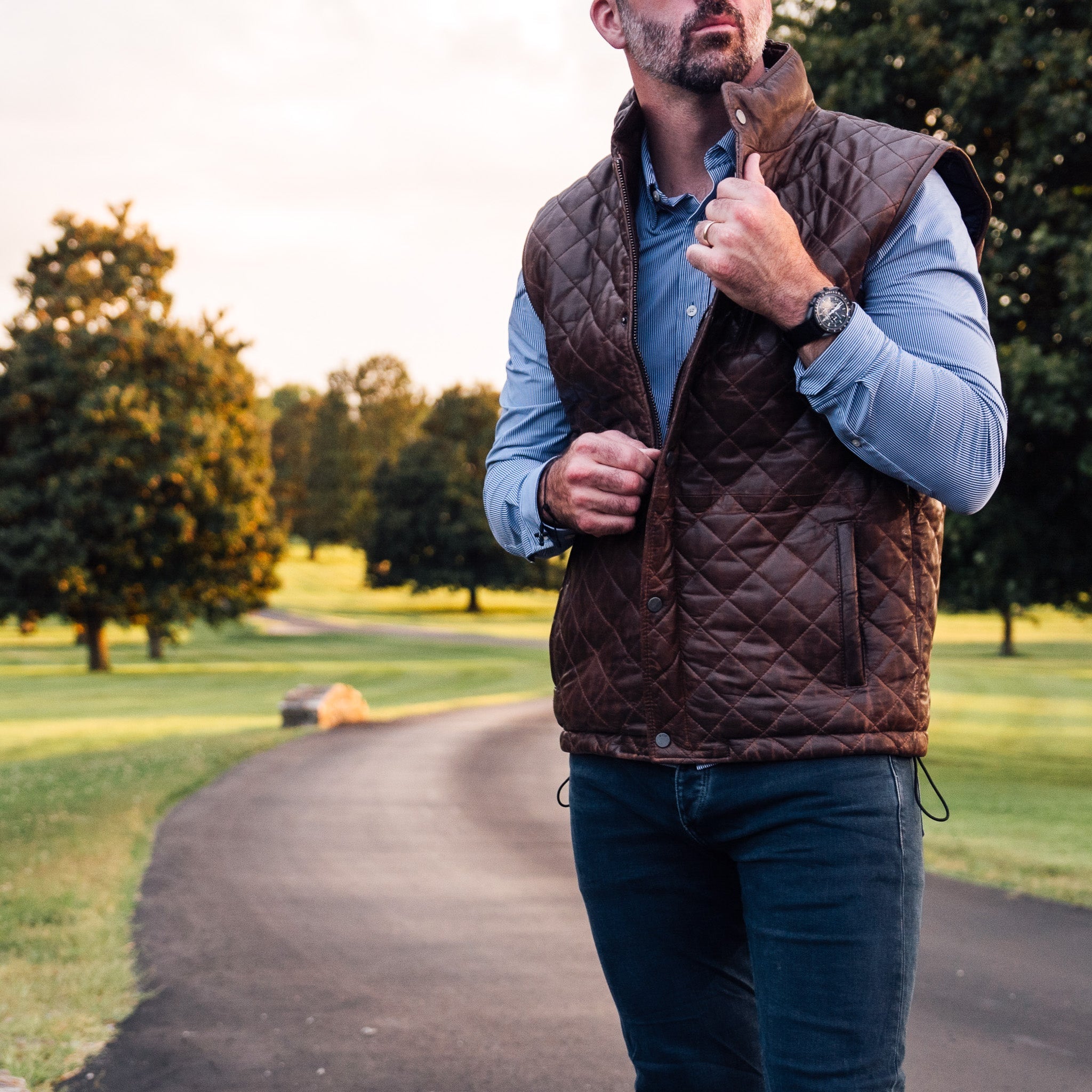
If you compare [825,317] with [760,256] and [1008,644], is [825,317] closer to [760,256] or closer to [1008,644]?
[760,256]

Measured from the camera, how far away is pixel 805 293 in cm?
171

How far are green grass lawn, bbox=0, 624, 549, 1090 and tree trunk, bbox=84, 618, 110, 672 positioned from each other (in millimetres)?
794

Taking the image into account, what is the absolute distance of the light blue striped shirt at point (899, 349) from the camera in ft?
5.53

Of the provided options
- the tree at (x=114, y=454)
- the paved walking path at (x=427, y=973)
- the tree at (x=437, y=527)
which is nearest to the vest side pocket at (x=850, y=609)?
the paved walking path at (x=427, y=973)

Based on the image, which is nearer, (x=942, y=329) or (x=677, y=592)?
(x=942, y=329)

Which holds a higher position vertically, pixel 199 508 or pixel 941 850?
pixel 199 508

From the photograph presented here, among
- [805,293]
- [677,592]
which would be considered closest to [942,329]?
[805,293]

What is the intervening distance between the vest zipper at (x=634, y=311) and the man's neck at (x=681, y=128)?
96 millimetres

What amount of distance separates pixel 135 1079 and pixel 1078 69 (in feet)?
35.4

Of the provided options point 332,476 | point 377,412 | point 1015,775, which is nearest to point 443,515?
point 332,476

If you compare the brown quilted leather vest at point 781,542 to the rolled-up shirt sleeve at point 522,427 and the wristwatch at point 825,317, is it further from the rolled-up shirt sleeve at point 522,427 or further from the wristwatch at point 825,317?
the rolled-up shirt sleeve at point 522,427

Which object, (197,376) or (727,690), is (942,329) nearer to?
(727,690)

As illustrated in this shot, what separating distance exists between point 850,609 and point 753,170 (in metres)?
0.67

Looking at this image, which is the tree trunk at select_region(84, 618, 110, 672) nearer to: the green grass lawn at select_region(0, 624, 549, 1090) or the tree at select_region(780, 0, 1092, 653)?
the green grass lawn at select_region(0, 624, 549, 1090)
